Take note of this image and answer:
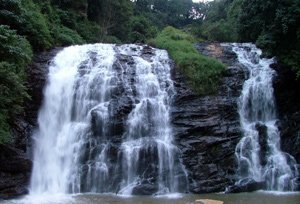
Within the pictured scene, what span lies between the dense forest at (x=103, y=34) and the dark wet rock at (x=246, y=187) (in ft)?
14.6

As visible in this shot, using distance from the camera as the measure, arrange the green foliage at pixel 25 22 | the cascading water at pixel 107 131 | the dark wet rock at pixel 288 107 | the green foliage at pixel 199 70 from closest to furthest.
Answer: the cascading water at pixel 107 131
the dark wet rock at pixel 288 107
the green foliage at pixel 199 70
the green foliage at pixel 25 22

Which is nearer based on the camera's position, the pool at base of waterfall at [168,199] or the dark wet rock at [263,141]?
the pool at base of waterfall at [168,199]

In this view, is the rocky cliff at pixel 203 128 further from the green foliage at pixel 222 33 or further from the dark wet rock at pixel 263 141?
the green foliage at pixel 222 33

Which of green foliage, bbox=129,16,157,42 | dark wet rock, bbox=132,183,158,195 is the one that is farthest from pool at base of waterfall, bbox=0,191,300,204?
green foliage, bbox=129,16,157,42

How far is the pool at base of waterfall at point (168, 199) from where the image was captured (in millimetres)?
11891

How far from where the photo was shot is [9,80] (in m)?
13.1

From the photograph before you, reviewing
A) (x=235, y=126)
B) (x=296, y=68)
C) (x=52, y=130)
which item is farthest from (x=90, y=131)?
(x=296, y=68)

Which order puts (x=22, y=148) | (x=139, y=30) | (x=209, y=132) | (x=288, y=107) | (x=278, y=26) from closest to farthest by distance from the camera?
1. (x=22, y=148)
2. (x=209, y=132)
3. (x=288, y=107)
4. (x=278, y=26)
5. (x=139, y=30)

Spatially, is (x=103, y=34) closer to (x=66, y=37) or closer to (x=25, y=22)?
(x=66, y=37)

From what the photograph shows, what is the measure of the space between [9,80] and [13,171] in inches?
122

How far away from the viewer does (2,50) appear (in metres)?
14.0

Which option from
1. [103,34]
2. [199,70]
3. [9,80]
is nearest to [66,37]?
[103,34]

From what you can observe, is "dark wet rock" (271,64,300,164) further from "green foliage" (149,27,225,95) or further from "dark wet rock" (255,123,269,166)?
"green foliage" (149,27,225,95)

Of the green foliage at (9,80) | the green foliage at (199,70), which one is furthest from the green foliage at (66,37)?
the green foliage at (9,80)
